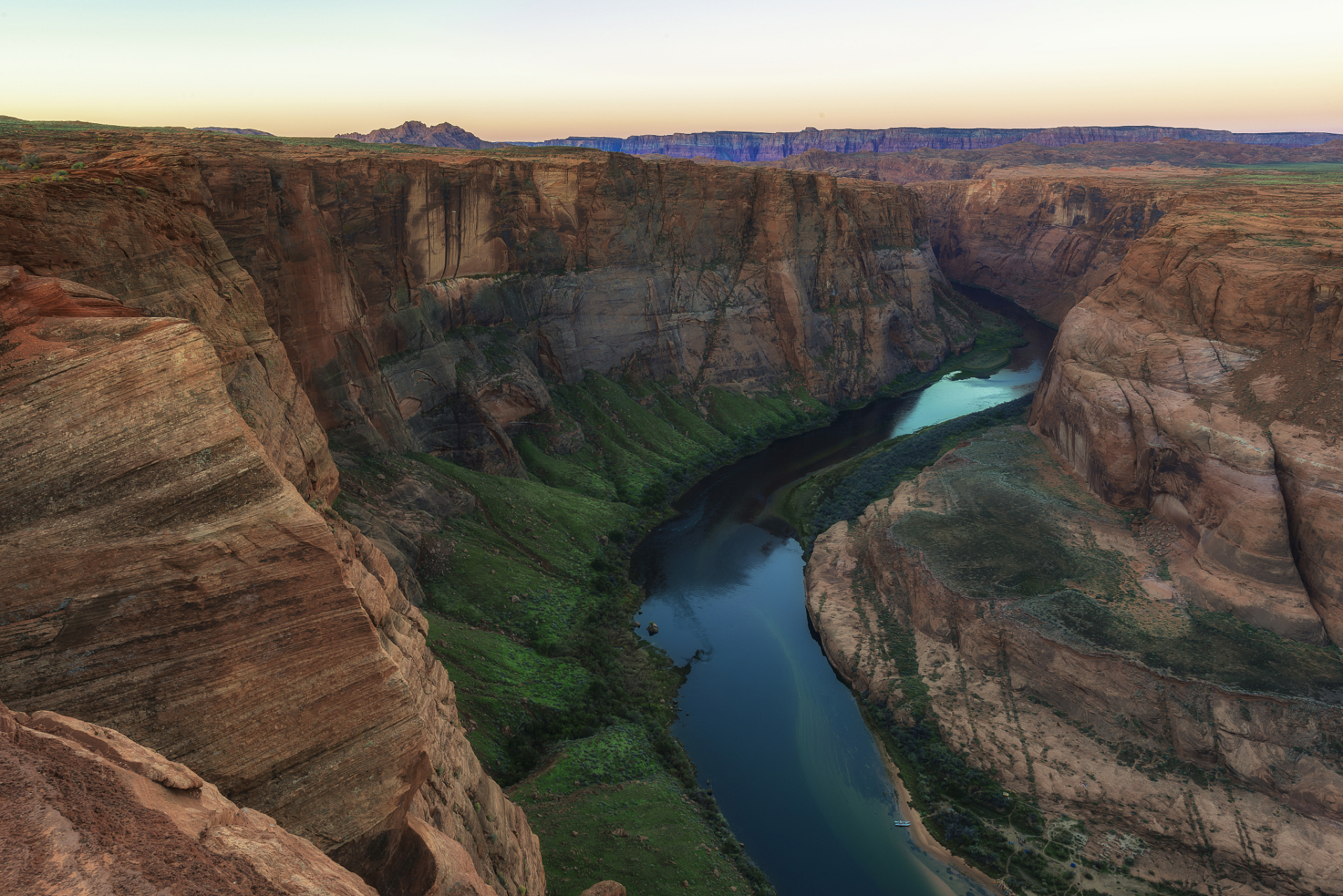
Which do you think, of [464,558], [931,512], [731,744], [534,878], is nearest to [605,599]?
[464,558]

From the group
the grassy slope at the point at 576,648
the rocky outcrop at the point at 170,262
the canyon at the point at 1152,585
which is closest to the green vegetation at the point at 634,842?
the grassy slope at the point at 576,648

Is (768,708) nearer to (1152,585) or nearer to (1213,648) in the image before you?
(1152,585)

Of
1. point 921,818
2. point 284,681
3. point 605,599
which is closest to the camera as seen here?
point 284,681

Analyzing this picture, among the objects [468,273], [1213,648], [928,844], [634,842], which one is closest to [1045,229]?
[468,273]

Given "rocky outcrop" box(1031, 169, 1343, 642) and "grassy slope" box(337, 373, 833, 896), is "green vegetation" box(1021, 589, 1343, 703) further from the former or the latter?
"grassy slope" box(337, 373, 833, 896)

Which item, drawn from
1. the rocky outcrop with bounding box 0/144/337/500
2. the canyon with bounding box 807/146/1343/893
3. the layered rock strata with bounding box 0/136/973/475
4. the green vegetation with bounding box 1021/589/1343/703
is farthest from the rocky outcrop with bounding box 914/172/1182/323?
the rocky outcrop with bounding box 0/144/337/500

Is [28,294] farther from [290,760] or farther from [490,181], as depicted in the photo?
[490,181]
